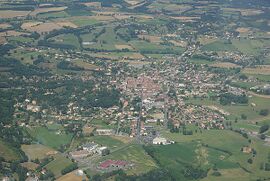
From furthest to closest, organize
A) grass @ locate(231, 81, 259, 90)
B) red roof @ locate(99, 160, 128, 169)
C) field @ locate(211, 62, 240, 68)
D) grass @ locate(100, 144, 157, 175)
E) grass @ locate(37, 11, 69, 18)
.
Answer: grass @ locate(37, 11, 69, 18), field @ locate(211, 62, 240, 68), grass @ locate(231, 81, 259, 90), red roof @ locate(99, 160, 128, 169), grass @ locate(100, 144, 157, 175)

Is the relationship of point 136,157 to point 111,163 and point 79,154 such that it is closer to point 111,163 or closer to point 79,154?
point 111,163

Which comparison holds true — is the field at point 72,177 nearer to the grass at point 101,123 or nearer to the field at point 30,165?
the field at point 30,165

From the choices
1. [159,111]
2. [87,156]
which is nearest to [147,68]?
[159,111]

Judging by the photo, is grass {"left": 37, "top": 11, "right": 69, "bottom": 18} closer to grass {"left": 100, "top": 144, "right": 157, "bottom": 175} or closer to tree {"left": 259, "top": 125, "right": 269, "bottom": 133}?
tree {"left": 259, "top": 125, "right": 269, "bottom": 133}

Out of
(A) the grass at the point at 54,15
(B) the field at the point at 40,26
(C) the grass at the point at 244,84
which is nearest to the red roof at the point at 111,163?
(C) the grass at the point at 244,84

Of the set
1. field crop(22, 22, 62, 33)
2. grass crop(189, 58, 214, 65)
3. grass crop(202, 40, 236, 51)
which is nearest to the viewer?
grass crop(189, 58, 214, 65)

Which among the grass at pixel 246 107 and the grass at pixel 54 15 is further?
the grass at pixel 54 15

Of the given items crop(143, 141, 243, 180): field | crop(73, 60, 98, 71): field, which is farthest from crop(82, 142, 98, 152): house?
crop(73, 60, 98, 71): field

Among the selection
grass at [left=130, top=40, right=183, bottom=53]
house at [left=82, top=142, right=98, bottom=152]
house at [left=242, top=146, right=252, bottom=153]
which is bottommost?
house at [left=242, top=146, right=252, bottom=153]
